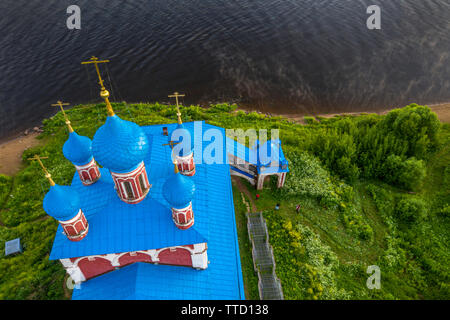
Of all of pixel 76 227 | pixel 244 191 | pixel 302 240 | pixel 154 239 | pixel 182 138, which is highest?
pixel 182 138

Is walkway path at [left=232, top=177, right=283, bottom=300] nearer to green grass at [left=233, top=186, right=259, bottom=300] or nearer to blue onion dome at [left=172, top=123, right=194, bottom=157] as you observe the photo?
green grass at [left=233, top=186, right=259, bottom=300]

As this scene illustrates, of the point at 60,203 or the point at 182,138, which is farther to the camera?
the point at 182,138

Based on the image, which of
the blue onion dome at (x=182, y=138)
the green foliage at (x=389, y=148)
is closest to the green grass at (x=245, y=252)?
the blue onion dome at (x=182, y=138)

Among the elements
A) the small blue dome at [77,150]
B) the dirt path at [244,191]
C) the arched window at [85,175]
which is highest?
the small blue dome at [77,150]

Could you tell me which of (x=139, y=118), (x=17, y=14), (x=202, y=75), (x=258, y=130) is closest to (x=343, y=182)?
(x=258, y=130)

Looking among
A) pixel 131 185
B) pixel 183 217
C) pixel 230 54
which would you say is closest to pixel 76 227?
pixel 131 185

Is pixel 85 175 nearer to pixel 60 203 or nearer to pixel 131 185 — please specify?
pixel 60 203

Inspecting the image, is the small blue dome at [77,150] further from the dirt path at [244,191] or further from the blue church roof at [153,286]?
the dirt path at [244,191]
